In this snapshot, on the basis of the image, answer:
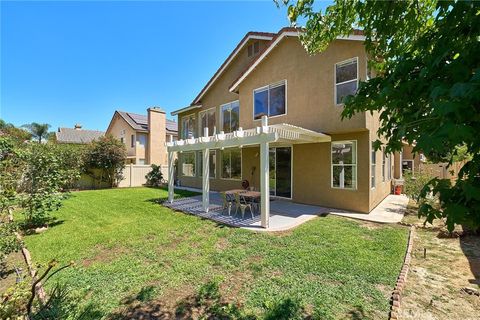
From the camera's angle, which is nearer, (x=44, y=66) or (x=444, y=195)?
(x=444, y=195)

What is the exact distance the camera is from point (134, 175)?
74.1 feet

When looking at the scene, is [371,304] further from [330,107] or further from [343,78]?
[343,78]

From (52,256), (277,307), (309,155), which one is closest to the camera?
(277,307)

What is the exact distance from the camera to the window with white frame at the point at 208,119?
18.8 meters

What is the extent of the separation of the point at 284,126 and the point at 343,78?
426 centimetres

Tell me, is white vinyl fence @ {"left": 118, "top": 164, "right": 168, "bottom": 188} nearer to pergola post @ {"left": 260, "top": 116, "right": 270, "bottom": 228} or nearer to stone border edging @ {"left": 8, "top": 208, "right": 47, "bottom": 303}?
stone border edging @ {"left": 8, "top": 208, "right": 47, "bottom": 303}

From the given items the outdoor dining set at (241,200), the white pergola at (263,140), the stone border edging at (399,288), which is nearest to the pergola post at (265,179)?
the white pergola at (263,140)

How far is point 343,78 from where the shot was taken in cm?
1034

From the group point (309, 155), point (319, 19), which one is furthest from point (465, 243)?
point (319, 19)

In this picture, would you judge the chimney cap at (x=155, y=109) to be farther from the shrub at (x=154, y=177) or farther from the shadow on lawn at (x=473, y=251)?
the shadow on lawn at (x=473, y=251)

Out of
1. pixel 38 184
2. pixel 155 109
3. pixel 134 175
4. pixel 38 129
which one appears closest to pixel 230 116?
pixel 38 184

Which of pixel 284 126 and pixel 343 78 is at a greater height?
pixel 343 78

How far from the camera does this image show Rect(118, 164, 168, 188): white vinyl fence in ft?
72.5

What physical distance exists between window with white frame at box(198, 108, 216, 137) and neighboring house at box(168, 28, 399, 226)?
3.95 meters
